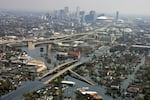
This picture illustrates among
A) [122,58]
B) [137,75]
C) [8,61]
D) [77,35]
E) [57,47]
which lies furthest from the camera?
[77,35]

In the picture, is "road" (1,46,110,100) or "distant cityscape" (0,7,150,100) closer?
"road" (1,46,110,100)

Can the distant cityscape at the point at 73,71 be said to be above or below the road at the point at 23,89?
below

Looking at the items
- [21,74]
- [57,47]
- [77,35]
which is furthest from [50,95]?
[77,35]

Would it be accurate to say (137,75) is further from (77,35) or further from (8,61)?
(77,35)

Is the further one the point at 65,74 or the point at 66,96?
the point at 65,74

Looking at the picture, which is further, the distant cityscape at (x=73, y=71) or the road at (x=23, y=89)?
the distant cityscape at (x=73, y=71)

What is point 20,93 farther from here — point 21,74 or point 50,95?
point 21,74

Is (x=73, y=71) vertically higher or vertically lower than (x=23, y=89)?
lower

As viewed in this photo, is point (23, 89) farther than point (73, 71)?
No

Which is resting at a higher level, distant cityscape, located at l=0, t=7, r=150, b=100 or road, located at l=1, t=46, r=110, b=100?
road, located at l=1, t=46, r=110, b=100

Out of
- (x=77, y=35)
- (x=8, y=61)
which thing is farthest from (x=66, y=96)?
(x=77, y=35)

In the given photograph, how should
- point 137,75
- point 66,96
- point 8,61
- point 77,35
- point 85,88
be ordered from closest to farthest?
point 66,96
point 85,88
point 137,75
point 8,61
point 77,35
